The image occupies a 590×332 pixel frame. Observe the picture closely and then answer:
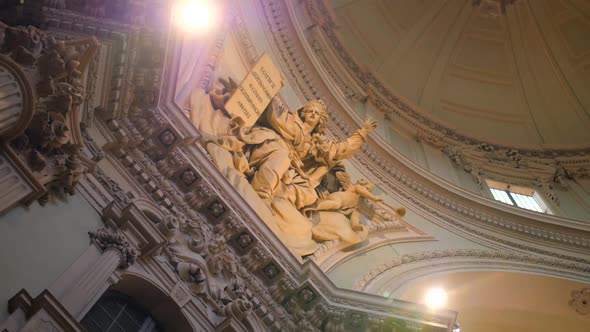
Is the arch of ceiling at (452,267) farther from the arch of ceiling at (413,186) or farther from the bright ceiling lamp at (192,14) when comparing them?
the bright ceiling lamp at (192,14)

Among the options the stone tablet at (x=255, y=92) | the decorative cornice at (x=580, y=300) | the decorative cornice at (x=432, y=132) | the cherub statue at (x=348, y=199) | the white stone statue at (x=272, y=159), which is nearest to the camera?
the white stone statue at (x=272, y=159)

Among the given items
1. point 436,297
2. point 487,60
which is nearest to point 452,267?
point 436,297

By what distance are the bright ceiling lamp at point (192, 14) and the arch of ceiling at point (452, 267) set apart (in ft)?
14.7

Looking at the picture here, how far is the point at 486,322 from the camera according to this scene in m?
10.5

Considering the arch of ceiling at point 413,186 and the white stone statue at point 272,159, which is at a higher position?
the arch of ceiling at point 413,186

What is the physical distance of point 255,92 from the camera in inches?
361

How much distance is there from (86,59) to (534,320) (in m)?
9.81

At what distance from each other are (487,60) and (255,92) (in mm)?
13738

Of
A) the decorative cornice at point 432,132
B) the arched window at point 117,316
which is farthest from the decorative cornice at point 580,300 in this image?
the arched window at point 117,316

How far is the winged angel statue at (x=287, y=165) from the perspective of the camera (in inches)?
304

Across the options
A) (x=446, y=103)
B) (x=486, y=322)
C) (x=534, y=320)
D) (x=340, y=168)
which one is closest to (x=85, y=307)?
(x=340, y=168)

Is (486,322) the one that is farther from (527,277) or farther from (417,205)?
(417,205)

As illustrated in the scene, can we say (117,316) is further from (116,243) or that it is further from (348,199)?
(348,199)

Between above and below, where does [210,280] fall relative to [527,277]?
below
